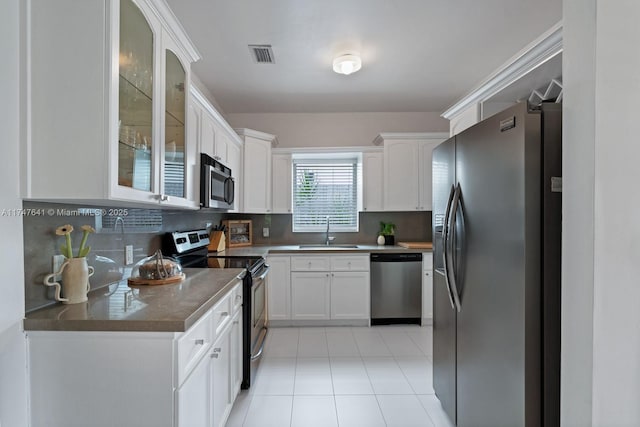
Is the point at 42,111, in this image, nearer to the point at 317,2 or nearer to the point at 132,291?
the point at 132,291

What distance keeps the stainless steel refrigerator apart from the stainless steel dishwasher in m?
1.79

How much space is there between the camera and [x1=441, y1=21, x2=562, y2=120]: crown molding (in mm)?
1602

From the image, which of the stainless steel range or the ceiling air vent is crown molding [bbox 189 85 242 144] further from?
the stainless steel range

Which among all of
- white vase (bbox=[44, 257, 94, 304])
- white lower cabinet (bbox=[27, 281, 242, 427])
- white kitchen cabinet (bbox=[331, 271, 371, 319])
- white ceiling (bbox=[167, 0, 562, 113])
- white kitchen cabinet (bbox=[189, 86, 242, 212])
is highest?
white ceiling (bbox=[167, 0, 562, 113])

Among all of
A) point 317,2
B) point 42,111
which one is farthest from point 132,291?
point 317,2

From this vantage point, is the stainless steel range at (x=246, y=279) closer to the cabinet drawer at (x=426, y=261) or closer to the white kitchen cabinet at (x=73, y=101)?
the white kitchen cabinet at (x=73, y=101)

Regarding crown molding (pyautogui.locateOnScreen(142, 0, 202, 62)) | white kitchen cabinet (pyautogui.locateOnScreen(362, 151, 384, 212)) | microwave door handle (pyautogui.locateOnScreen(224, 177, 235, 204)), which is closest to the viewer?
crown molding (pyautogui.locateOnScreen(142, 0, 202, 62))

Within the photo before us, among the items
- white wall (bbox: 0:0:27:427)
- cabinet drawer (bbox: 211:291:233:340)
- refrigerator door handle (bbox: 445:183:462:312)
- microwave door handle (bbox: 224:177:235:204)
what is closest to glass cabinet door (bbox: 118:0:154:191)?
white wall (bbox: 0:0:27:427)

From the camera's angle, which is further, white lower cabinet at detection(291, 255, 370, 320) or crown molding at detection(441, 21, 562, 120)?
white lower cabinet at detection(291, 255, 370, 320)

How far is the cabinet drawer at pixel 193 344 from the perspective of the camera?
111 centimetres

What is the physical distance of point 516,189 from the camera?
1229 mm

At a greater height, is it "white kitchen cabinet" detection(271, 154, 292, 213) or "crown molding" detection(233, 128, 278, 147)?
"crown molding" detection(233, 128, 278, 147)

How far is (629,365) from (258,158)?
3.52m

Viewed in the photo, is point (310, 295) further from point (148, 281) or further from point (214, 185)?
point (148, 281)
